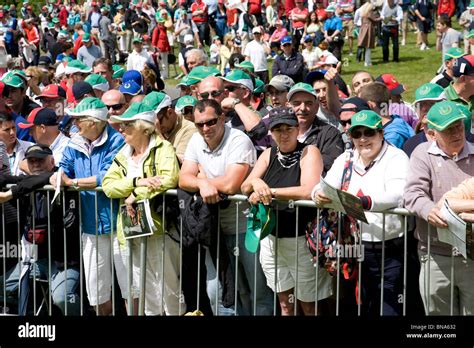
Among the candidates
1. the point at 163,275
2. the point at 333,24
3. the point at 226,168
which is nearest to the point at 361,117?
the point at 226,168

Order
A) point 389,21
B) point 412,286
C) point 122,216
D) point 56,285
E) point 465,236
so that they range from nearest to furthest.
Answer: point 465,236, point 412,286, point 122,216, point 56,285, point 389,21

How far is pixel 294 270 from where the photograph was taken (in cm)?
643

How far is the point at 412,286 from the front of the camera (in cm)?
626

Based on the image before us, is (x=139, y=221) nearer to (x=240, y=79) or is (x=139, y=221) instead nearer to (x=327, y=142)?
(x=327, y=142)

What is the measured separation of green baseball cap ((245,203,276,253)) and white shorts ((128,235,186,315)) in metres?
0.76

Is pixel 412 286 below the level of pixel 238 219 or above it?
below

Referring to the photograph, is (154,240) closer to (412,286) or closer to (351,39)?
(412,286)

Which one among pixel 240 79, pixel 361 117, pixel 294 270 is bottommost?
pixel 294 270

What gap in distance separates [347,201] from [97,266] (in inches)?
94.3

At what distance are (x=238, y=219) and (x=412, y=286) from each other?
1.38m

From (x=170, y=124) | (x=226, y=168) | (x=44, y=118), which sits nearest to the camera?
(x=226, y=168)

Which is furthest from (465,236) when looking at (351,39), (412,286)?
(351,39)

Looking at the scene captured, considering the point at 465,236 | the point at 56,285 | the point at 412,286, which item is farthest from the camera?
the point at 56,285

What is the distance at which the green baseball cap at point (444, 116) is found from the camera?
573 cm
